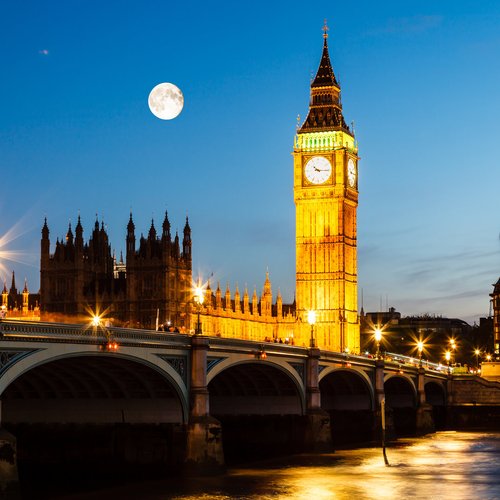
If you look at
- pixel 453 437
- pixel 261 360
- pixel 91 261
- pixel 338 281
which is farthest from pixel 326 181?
pixel 261 360

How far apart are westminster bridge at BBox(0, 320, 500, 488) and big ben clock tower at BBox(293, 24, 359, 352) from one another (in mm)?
51344

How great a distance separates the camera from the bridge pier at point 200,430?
5409 centimetres

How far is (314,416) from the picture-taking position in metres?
69.6

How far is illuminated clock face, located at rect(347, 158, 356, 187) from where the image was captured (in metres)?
141

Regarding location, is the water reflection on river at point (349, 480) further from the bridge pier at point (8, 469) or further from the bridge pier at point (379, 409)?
the bridge pier at point (379, 409)

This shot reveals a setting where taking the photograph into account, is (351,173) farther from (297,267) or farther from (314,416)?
(314,416)

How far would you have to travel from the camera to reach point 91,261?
12338cm

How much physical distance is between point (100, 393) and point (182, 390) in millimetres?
5443

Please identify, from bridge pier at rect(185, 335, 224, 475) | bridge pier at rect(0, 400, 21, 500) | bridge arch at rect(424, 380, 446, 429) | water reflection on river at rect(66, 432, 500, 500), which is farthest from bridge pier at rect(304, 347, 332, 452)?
A: bridge arch at rect(424, 380, 446, 429)

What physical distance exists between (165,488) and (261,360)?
1371 cm

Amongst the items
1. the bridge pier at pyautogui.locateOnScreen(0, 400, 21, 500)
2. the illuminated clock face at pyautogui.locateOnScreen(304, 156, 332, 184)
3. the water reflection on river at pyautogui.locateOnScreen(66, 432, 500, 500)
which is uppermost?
the illuminated clock face at pyautogui.locateOnScreen(304, 156, 332, 184)

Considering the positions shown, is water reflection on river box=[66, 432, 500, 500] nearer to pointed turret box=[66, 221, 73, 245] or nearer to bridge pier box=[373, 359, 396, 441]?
bridge pier box=[373, 359, 396, 441]

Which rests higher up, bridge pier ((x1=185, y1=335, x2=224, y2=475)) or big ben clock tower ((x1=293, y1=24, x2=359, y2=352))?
big ben clock tower ((x1=293, y1=24, x2=359, y2=352))

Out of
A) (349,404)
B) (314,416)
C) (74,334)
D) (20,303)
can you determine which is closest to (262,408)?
(314,416)
